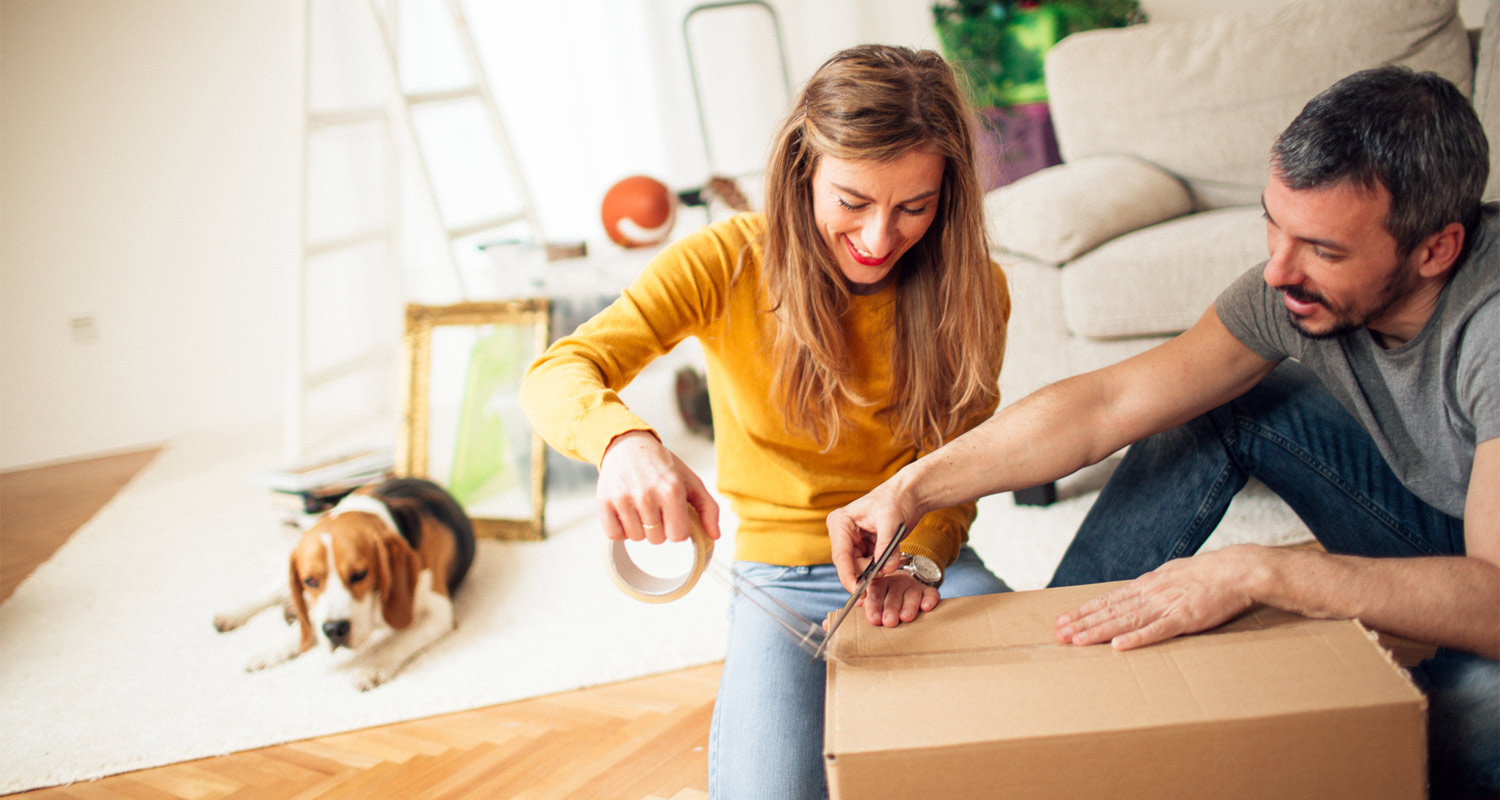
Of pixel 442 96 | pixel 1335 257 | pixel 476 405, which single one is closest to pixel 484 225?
pixel 442 96

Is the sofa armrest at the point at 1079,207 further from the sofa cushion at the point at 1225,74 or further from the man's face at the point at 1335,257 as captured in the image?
the man's face at the point at 1335,257

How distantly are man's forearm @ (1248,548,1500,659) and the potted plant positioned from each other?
233 cm

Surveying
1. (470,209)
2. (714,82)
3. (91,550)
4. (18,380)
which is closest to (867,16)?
(714,82)

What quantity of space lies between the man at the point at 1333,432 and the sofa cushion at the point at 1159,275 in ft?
1.89

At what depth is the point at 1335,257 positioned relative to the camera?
35.1 inches

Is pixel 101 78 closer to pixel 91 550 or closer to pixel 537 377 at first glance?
pixel 91 550

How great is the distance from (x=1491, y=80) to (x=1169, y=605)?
171cm

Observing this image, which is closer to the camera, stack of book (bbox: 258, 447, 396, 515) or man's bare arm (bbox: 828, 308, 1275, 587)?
man's bare arm (bbox: 828, 308, 1275, 587)

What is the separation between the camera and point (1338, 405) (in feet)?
3.68

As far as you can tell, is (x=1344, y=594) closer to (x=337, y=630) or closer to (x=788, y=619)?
(x=788, y=619)

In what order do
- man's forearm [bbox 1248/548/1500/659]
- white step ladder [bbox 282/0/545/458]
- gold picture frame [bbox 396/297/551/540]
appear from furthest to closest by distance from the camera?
1. white step ladder [bbox 282/0/545/458]
2. gold picture frame [bbox 396/297/551/540]
3. man's forearm [bbox 1248/548/1500/659]

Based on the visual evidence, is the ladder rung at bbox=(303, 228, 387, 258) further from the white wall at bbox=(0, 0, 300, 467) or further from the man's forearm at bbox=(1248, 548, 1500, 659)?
the man's forearm at bbox=(1248, 548, 1500, 659)

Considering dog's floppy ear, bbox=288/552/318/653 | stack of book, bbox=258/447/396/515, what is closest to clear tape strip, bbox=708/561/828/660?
dog's floppy ear, bbox=288/552/318/653

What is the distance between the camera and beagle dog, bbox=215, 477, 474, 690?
5.26 feet
